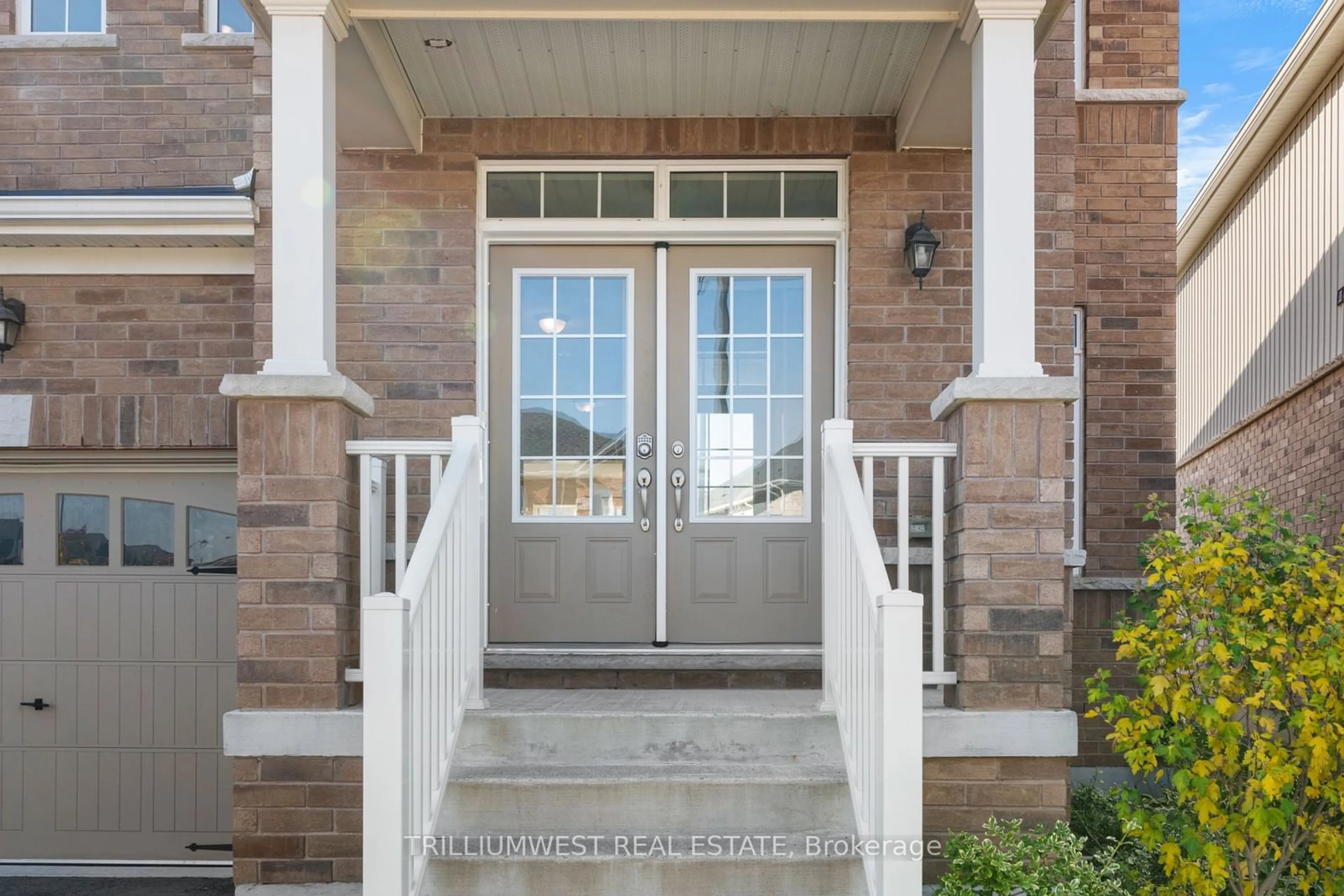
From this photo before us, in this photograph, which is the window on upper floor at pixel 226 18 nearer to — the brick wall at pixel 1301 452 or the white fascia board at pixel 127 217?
the white fascia board at pixel 127 217

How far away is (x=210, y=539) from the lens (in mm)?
6023

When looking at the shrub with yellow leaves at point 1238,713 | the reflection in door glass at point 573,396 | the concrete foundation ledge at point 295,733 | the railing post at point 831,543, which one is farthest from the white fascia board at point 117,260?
the shrub with yellow leaves at point 1238,713

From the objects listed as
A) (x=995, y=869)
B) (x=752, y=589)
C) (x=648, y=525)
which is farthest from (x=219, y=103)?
(x=995, y=869)

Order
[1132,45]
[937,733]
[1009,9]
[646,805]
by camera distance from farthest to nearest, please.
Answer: [1132,45] < [1009,9] < [937,733] < [646,805]

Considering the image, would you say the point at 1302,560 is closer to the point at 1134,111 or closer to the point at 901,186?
the point at 901,186

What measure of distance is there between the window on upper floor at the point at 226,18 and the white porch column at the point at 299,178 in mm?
2501

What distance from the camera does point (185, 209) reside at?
5.58 metres

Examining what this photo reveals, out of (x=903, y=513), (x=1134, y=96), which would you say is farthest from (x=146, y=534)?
(x=1134, y=96)

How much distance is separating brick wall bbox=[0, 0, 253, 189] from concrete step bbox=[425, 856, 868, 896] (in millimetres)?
3931

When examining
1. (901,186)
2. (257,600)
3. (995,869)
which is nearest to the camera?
(995,869)

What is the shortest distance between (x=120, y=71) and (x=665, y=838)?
15.6 feet

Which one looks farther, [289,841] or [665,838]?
[289,841]

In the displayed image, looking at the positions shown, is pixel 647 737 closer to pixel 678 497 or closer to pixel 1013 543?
pixel 1013 543

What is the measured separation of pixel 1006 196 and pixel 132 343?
4.04 meters
